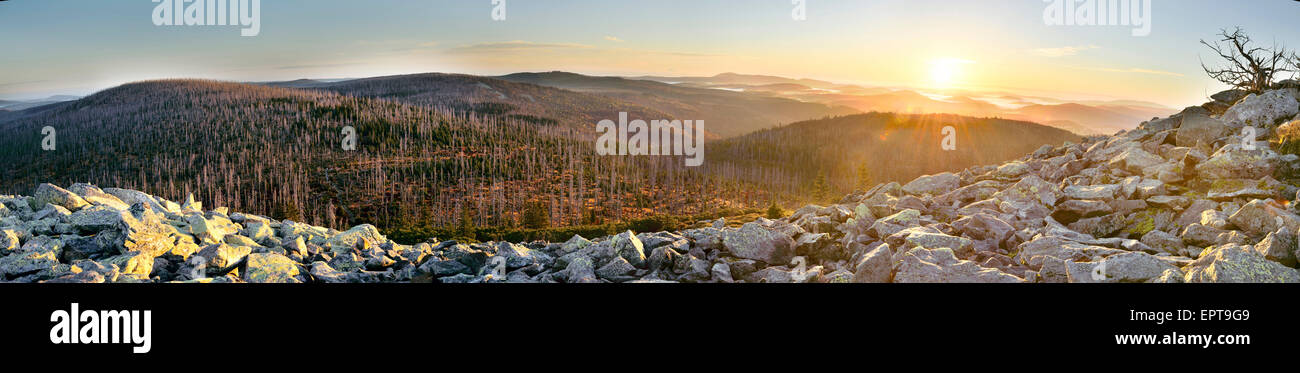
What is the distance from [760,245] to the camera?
8734mm

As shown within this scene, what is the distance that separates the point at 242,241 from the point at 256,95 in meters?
71.4

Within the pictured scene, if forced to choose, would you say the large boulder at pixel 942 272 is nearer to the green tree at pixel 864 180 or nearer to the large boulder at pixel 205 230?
the large boulder at pixel 205 230

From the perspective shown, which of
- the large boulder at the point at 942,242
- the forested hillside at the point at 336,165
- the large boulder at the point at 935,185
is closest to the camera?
the large boulder at the point at 942,242

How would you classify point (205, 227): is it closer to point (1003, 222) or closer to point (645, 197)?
point (1003, 222)

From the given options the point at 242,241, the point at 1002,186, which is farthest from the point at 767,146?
the point at 242,241

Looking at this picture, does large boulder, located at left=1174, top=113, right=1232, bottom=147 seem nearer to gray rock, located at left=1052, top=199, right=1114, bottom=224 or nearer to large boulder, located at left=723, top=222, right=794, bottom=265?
gray rock, located at left=1052, top=199, right=1114, bottom=224

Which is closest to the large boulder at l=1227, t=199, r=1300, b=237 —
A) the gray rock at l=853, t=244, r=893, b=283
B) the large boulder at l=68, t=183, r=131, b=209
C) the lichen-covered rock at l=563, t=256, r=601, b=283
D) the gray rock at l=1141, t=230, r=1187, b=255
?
the gray rock at l=1141, t=230, r=1187, b=255

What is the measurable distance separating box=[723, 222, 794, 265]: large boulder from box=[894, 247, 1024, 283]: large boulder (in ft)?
6.33

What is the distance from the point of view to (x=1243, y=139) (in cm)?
1024

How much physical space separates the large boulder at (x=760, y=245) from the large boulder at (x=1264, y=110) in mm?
9424

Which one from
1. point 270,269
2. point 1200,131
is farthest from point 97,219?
point 1200,131

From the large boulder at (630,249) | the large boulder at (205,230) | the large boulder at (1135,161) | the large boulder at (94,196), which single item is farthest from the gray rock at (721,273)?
the large boulder at (94,196)

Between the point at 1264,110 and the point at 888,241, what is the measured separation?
8951 mm

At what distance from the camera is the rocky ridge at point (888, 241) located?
6.80 metres
